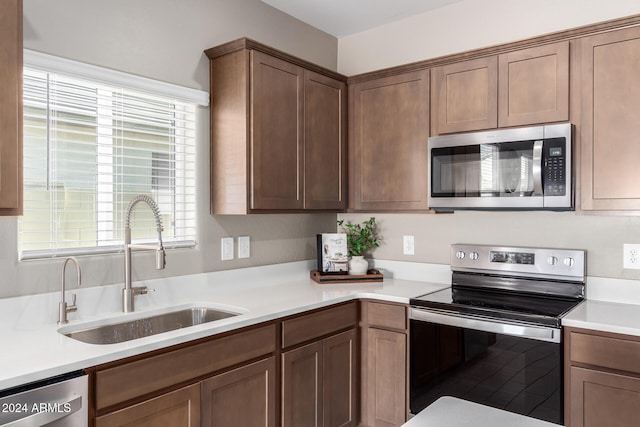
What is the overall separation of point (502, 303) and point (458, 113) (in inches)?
40.7

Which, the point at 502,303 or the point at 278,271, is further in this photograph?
the point at 278,271

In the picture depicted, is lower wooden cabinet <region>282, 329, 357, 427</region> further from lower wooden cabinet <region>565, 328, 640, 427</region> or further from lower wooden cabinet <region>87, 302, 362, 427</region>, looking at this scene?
lower wooden cabinet <region>565, 328, 640, 427</region>

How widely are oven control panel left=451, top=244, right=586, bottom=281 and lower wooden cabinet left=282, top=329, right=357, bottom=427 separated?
802 millimetres

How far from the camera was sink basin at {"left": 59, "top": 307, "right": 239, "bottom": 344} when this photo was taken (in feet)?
6.18

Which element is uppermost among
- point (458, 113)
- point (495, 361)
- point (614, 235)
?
point (458, 113)

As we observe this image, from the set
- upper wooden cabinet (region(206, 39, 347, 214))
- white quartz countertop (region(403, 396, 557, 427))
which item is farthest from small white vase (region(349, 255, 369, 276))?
white quartz countertop (region(403, 396, 557, 427))

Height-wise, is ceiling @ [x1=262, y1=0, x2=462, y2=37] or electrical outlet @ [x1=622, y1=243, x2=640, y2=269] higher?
ceiling @ [x1=262, y1=0, x2=462, y2=37]

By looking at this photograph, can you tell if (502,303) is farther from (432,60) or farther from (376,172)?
(432,60)

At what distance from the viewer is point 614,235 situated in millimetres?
2371

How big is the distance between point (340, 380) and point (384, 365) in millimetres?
249

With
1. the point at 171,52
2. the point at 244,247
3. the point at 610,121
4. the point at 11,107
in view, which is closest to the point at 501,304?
the point at 610,121

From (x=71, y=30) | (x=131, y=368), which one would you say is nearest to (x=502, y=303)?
(x=131, y=368)

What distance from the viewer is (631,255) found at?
2324mm

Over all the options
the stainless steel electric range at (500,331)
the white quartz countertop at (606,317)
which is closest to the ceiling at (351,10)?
the stainless steel electric range at (500,331)
